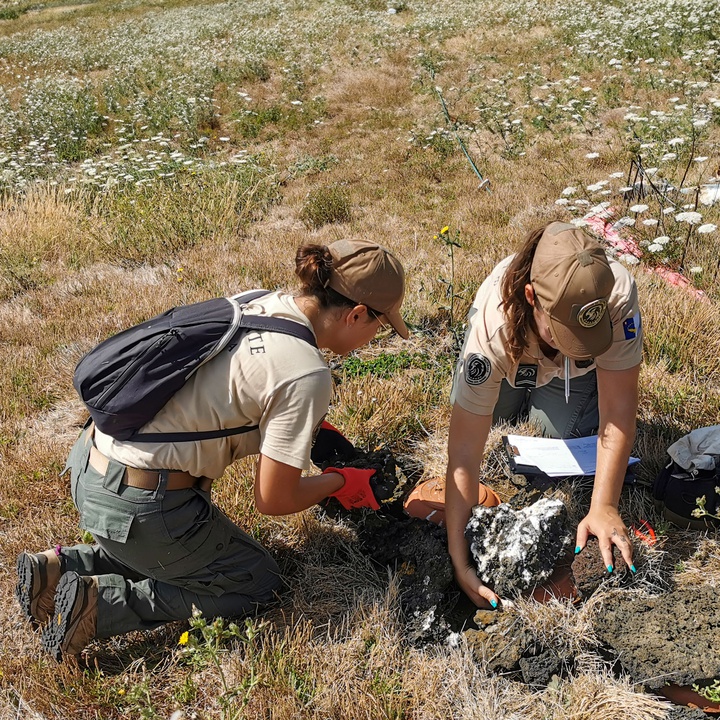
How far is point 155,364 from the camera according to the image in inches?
77.0

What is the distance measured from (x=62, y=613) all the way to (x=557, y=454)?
7.06ft

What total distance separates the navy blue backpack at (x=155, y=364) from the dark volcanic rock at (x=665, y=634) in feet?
4.70

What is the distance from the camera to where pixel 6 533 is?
2.75 m

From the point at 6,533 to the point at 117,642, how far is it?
797mm

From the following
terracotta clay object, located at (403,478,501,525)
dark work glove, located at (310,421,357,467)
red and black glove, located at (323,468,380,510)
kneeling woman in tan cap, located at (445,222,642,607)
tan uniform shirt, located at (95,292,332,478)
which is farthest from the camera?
dark work glove, located at (310,421,357,467)

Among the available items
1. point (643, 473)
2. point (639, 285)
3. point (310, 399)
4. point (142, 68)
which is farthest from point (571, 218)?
point (142, 68)

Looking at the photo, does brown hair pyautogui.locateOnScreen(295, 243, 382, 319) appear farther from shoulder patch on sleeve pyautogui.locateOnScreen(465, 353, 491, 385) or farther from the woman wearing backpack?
shoulder patch on sleeve pyautogui.locateOnScreen(465, 353, 491, 385)

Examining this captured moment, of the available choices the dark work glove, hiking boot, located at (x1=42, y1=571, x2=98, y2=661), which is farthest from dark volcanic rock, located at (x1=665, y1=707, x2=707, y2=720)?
hiking boot, located at (x1=42, y1=571, x2=98, y2=661)

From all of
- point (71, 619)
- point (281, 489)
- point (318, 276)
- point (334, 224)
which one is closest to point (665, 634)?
point (281, 489)

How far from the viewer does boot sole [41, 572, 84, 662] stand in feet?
6.98

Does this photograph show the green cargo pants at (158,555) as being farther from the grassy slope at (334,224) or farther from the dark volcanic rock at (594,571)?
the dark volcanic rock at (594,571)

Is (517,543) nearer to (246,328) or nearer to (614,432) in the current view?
(614,432)

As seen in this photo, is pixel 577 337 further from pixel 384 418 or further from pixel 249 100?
pixel 249 100

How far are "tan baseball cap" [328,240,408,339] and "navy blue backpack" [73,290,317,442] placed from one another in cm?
20
